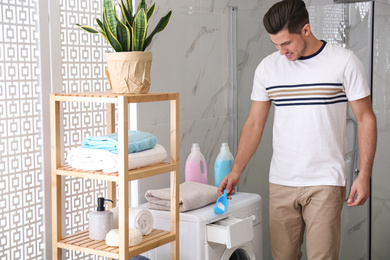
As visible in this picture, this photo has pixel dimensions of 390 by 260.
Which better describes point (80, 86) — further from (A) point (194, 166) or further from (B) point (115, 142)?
(A) point (194, 166)

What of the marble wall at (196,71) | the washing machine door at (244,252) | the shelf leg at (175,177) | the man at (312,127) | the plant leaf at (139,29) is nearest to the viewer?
the plant leaf at (139,29)

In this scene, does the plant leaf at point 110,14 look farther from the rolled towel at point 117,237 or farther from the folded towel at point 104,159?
the rolled towel at point 117,237

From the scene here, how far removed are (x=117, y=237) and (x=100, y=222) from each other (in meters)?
0.11

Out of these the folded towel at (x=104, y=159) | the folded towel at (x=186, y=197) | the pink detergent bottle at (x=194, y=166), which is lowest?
the folded towel at (x=186, y=197)

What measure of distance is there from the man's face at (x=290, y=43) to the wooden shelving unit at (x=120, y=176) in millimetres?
491

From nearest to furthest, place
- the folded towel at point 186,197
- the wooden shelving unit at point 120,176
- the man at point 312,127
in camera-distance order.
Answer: the wooden shelving unit at point 120,176 → the man at point 312,127 → the folded towel at point 186,197

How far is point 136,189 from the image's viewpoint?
259 centimetres

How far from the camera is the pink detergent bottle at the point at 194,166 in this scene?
2.71 m

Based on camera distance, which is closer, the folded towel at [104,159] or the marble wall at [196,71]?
the folded towel at [104,159]

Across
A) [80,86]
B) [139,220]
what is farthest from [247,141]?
[80,86]

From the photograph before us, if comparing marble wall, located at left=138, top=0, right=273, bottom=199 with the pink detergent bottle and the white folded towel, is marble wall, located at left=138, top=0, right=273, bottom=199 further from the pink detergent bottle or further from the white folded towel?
the white folded towel

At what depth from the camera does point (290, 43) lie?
7.30 ft

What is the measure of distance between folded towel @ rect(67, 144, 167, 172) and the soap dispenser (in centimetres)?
15

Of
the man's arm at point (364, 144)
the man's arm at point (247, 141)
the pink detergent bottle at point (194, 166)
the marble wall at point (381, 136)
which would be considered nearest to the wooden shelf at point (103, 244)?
the man's arm at point (247, 141)
